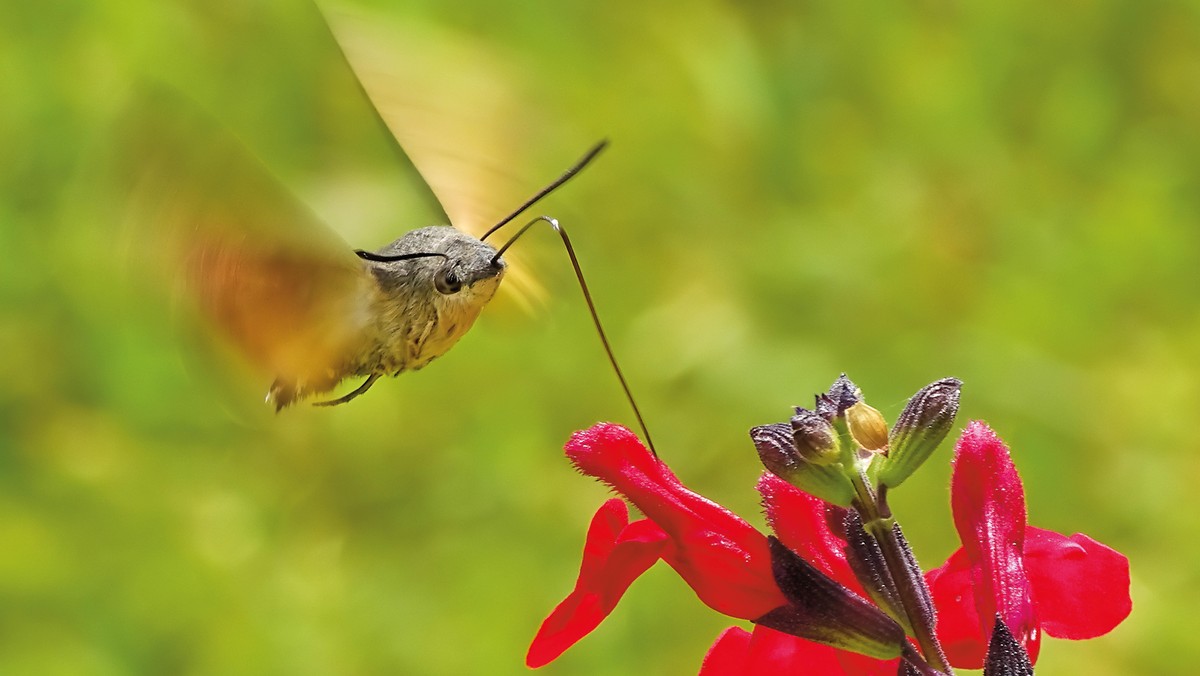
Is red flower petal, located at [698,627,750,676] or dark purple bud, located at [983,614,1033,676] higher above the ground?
dark purple bud, located at [983,614,1033,676]

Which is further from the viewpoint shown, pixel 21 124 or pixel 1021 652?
pixel 21 124

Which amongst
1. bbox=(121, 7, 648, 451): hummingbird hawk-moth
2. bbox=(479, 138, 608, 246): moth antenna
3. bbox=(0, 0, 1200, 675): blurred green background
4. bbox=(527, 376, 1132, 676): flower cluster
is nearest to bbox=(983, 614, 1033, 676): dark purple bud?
bbox=(527, 376, 1132, 676): flower cluster

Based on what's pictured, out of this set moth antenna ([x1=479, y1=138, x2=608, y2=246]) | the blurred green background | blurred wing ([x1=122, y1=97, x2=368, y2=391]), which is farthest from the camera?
the blurred green background

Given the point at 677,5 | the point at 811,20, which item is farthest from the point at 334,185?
the point at 811,20

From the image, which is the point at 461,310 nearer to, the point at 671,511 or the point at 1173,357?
the point at 671,511

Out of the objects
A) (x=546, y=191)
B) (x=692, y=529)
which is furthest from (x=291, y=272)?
(x=692, y=529)

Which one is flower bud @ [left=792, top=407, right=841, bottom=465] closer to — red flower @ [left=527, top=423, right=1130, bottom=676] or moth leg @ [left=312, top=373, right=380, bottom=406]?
red flower @ [left=527, top=423, right=1130, bottom=676]

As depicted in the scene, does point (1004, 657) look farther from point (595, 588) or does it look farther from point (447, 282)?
point (447, 282)
